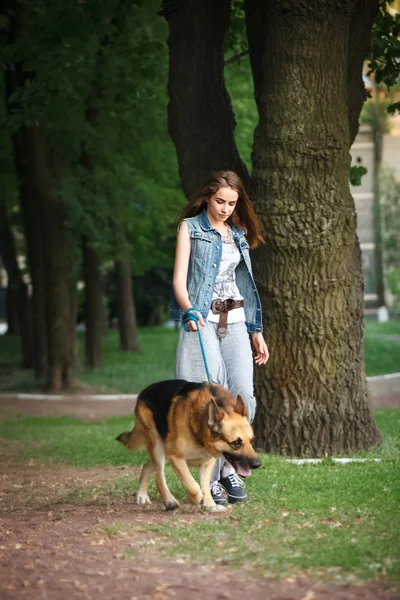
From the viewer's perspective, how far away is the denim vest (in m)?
7.73

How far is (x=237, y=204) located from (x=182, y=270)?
2.40 ft

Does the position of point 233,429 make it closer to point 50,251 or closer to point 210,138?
point 210,138

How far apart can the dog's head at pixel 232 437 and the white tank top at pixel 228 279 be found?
0.92 metres

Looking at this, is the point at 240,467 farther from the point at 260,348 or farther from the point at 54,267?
the point at 54,267

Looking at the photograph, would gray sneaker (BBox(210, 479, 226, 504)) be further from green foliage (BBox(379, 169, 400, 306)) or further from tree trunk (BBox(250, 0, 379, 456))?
green foliage (BBox(379, 169, 400, 306))

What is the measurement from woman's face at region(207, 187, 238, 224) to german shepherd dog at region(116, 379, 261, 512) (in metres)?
1.19

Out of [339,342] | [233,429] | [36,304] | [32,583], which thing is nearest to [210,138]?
[339,342]

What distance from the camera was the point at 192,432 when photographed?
729 centimetres

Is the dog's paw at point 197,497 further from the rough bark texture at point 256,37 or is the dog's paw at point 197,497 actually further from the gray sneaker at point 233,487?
the rough bark texture at point 256,37

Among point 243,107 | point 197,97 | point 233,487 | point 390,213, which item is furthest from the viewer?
point 390,213

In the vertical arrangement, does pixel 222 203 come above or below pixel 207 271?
above

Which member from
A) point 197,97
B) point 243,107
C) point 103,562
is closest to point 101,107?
point 243,107

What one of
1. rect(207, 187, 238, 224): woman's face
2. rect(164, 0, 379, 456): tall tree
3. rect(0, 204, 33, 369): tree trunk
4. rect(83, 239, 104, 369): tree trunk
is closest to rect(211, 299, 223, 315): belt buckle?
rect(207, 187, 238, 224): woman's face

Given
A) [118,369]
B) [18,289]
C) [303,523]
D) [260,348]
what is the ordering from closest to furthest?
[303,523], [260,348], [118,369], [18,289]
